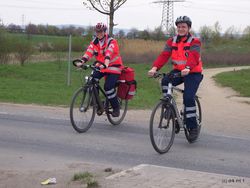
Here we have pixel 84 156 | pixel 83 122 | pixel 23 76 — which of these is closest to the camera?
pixel 84 156

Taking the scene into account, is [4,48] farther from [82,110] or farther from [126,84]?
[82,110]

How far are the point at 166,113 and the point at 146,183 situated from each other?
2.13 meters

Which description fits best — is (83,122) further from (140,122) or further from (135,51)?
(135,51)

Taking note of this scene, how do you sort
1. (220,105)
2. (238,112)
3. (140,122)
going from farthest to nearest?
(220,105) < (238,112) < (140,122)

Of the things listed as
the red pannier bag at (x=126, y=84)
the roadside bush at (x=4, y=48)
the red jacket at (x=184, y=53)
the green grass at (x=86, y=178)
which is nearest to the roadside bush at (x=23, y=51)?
the roadside bush at (x=4, y=48)

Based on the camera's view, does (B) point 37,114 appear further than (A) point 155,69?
Yes

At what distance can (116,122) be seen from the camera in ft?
34.3

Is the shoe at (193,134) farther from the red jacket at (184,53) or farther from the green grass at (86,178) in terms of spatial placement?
the green grass at (86,178)

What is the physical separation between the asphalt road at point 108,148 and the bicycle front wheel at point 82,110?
147 mm

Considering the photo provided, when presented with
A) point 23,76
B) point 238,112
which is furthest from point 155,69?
point 23,76

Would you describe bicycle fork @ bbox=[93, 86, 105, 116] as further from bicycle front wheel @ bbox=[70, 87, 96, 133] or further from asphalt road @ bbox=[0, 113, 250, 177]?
asphalt road @ bbox=[0, 113, 250, 177]

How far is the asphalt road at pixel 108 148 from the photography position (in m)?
7.44

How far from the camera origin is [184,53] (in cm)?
819

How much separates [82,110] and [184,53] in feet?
7.07
